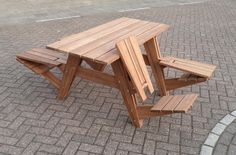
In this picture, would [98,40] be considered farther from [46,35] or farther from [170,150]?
[46,35]

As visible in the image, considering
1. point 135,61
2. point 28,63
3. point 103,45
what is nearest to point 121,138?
point 135,61

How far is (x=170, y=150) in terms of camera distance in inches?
129

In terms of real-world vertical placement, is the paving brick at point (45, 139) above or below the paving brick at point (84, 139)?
above

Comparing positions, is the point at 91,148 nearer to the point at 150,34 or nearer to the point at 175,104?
the point at 175,104

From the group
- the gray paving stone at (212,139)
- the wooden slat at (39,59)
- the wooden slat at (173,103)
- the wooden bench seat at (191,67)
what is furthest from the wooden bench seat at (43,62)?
the gray paving stone at (212,139)

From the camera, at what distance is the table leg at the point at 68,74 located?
3.89 meters

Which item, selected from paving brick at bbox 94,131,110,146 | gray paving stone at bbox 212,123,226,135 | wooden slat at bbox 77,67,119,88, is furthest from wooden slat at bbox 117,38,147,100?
gray paving stone at bbox 212,123,226,135

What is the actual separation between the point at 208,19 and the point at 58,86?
6.17 metres

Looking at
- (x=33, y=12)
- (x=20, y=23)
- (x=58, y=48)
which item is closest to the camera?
(x=58, y=48)

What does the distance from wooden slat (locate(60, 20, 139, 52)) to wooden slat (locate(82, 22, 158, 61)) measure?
112 mm

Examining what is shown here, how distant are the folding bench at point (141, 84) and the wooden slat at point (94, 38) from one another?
51 cm

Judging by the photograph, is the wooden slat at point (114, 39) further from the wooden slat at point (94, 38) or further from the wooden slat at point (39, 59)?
the wooden slat at point (39, 59)

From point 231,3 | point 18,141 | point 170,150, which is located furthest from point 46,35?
point 231,3

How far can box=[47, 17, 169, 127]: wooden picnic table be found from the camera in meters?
3.40
